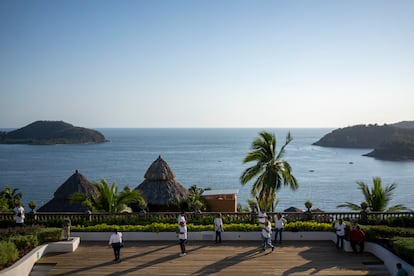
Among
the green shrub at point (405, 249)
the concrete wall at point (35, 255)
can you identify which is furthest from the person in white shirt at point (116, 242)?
the green shrub at point (405, 249)

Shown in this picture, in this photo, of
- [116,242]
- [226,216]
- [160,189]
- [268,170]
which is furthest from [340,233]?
[160,189]

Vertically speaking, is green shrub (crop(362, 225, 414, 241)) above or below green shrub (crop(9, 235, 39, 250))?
above

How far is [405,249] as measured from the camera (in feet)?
38.3

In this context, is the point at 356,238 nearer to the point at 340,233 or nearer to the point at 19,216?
the point at 340,233

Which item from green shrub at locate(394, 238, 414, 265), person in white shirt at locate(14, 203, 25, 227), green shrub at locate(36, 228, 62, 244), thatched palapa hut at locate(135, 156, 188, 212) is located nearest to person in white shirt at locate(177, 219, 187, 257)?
green shrub at locate(36, 228, 62, 244)

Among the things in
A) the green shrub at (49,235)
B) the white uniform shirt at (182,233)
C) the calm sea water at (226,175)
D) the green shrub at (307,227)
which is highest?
the white uniform shirt at (182,233)

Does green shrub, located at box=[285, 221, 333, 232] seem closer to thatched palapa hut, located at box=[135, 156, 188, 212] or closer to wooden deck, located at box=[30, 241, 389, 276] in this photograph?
wooden deck, located at box=[30, 241, 389, 276]

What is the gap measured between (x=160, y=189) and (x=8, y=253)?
41.2 ft

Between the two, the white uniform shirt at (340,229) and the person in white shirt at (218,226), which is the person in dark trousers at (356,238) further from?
the person in white shirt at (218,226)

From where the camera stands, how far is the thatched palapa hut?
23484mm

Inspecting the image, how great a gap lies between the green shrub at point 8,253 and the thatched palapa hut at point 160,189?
450 inches

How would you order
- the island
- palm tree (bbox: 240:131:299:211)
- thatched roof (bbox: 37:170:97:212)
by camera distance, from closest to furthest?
palm tree (bbox: 240:131:299:211) → thatched roof (bbox: 37:170:97:212) → the island

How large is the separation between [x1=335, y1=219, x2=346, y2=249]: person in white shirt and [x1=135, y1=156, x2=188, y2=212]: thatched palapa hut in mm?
11238

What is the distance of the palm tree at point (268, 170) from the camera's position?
815 inches
